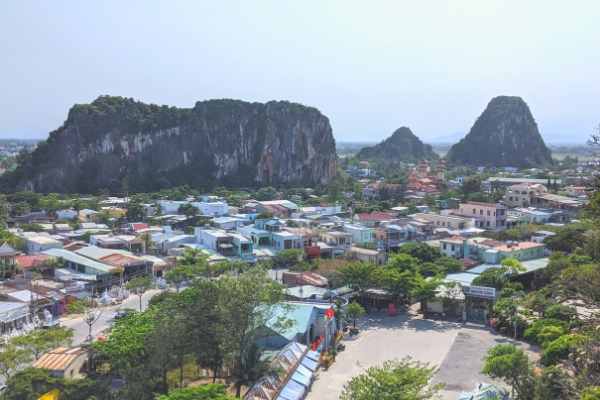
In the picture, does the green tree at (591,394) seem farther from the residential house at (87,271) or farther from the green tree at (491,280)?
the residential house at (87,271)

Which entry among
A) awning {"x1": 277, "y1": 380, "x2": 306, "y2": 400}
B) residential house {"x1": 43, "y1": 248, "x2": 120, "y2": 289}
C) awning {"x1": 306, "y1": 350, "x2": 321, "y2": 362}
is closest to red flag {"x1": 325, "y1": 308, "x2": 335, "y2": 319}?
awning {"x1": 306, "y1": 350, "x2": 321, "y2": 362}

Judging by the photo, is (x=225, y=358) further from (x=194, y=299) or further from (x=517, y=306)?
(x=517, y=306)

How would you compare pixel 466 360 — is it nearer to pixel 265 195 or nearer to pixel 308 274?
pixel 308 274

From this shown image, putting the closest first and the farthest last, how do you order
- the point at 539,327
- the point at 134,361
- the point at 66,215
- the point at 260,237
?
the point at 134,361 < the point at 539,327 < the point at 260,237 < the point at 66,215

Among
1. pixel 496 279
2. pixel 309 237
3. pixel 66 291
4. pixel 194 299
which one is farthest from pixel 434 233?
pixel 194 299

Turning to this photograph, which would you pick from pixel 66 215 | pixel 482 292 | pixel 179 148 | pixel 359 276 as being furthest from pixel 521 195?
pixel 179 148
